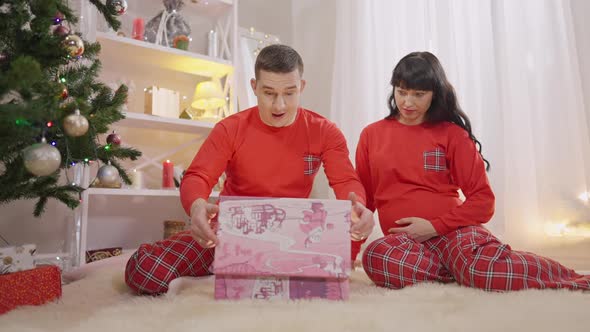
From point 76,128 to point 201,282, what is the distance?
421mm

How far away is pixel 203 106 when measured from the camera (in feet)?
6.30

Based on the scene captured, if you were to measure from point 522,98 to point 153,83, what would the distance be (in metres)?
1.40

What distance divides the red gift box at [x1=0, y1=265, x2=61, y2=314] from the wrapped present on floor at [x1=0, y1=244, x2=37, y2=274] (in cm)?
12

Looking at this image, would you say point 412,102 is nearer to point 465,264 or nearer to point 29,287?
point 465,264

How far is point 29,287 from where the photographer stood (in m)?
0.90

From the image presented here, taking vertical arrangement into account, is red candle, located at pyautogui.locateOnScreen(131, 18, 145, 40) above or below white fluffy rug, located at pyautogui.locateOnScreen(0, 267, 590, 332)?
above

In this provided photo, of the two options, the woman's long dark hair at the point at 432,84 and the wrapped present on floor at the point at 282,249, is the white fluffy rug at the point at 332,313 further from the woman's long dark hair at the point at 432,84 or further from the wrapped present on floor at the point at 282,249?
the woman's long dark hair at the point at 432,84

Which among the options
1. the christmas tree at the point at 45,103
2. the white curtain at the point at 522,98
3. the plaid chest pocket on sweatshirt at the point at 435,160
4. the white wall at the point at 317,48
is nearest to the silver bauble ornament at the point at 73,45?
the christmas tree at the point at 45,103

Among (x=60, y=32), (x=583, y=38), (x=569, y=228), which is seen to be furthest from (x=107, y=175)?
(x=583, y=38)

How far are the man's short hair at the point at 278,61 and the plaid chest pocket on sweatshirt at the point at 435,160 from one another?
423mm

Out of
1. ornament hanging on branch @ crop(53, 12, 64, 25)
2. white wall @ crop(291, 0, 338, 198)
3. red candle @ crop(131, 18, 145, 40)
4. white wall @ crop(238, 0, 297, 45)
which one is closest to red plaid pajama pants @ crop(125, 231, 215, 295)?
ornament hanging on branch @ crop(53, 12, 64, 25)

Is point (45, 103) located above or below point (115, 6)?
below

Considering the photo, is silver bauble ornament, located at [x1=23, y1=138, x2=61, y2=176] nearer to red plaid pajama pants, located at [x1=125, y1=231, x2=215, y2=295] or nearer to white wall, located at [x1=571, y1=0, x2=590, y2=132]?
red plaid pajama pants, located at [x1=125, y1=231, x2=215, y2=295]

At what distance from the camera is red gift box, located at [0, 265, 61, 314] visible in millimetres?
858
